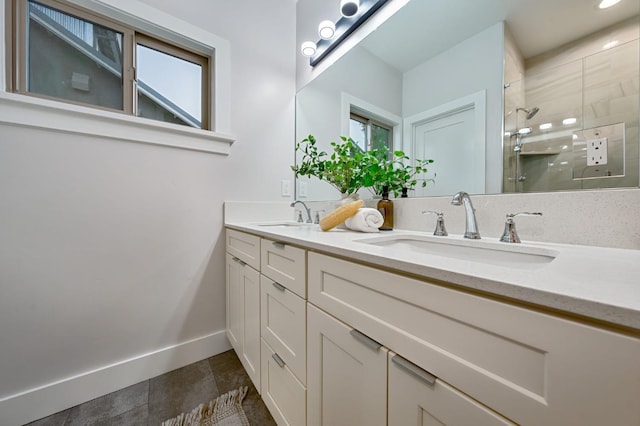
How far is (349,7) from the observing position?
1.29 meters

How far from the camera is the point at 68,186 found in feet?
3.49

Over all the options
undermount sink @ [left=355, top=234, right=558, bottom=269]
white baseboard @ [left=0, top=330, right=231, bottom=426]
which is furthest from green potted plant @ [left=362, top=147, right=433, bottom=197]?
white baseboard @ [left=0, top=330, right=231, bottom=426]

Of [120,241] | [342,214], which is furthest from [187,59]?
[342,214]

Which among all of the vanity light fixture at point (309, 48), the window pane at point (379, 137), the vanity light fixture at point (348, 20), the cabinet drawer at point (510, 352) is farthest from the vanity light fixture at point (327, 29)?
the cabinet drawer at point (510, 352)

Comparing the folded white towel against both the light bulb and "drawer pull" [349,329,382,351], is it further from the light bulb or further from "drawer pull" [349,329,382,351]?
the light bulb

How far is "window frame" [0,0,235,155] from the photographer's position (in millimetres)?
976

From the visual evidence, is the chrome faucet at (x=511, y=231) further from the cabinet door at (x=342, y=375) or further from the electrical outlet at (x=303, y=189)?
the electrical outlet at (x=303, y=189)

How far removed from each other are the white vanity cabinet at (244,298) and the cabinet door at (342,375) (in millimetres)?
415

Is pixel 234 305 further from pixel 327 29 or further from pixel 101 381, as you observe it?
pixel 327 29

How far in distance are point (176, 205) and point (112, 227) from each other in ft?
Answer: 0.96

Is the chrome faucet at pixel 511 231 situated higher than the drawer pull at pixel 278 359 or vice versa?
the chrome faucet at pixel 511 231

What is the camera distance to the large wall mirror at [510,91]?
1.99ft

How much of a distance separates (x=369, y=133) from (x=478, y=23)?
59cm

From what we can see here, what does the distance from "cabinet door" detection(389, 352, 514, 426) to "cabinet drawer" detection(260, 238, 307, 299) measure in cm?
33
